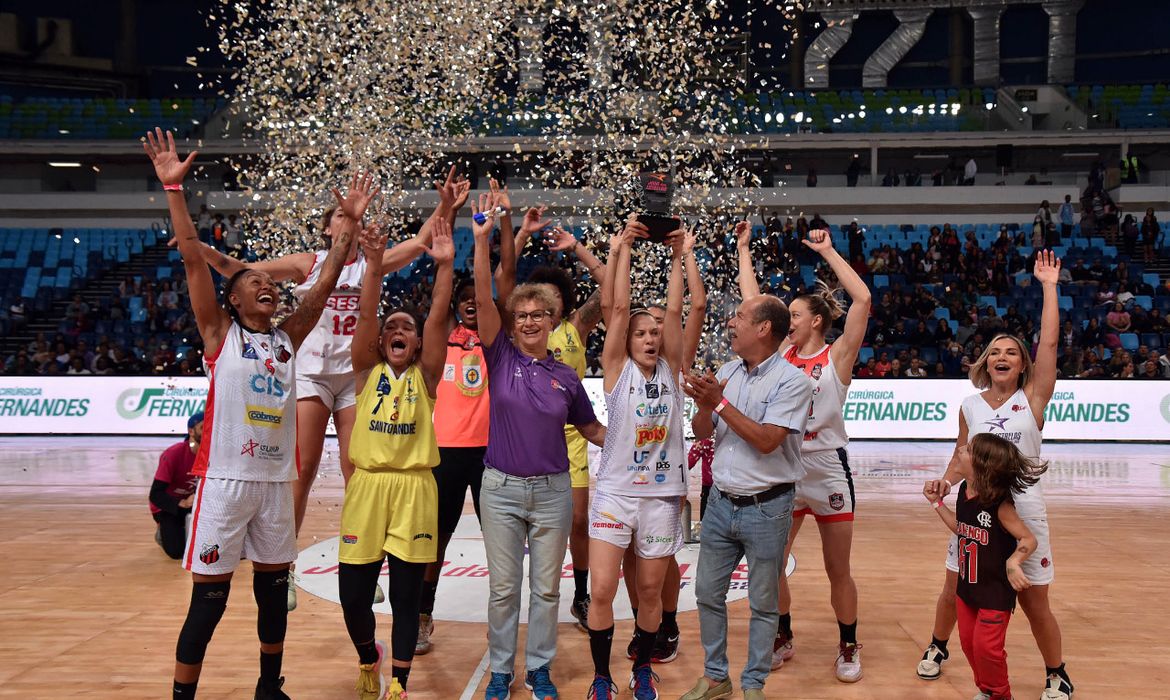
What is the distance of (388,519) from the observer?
4367 millimetres

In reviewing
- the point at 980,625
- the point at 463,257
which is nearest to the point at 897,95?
the point at 463,257

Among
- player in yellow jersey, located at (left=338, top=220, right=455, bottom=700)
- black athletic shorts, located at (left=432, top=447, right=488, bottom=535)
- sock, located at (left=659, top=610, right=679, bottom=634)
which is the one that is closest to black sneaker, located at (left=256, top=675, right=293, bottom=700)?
player in yellow jersey, located at (left=338, top=220, right=455, bottom=700)

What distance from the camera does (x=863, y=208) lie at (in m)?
25.0

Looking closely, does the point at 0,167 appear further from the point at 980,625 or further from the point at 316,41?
the point at 980,625

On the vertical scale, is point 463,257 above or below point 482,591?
above

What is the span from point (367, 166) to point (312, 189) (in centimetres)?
55

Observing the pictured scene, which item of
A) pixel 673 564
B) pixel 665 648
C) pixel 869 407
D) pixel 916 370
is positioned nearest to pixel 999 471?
pixel 673 564

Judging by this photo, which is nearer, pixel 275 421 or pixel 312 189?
pixel 275 421

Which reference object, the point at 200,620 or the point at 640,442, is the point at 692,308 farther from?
the point at 200,620

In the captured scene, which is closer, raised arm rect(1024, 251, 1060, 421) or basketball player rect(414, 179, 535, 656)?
raised arm rect(1024, 251, 1060, 421)

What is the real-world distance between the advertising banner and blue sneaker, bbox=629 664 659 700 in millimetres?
10282

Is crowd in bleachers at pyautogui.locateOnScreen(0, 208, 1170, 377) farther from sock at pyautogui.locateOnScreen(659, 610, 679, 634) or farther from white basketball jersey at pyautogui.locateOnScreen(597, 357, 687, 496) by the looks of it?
white basketball jersey at pyautogui.locateOnScreen(597, 357, 687, 496)

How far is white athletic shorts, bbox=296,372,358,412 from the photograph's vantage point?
5398 mm

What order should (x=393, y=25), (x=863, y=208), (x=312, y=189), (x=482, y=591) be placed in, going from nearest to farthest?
(x=482, y=591)
(x=393, y=25)
(x=312, y=189)
(x=863, y=208)
